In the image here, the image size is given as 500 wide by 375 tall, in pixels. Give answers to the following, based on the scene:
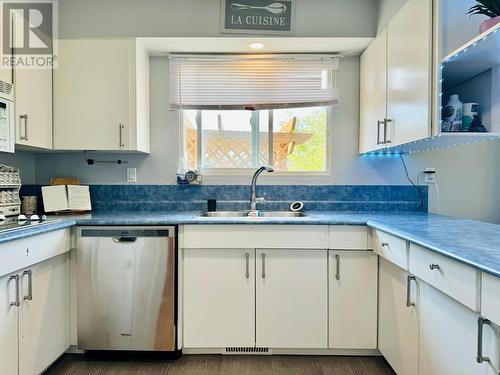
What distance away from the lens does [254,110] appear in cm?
264

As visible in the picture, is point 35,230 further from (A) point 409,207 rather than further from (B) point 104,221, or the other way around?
(A) point 409,207

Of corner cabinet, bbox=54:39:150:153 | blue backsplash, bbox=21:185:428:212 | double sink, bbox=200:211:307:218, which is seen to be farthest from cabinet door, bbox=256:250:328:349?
corner cabinet, bbox=54:39:150:153

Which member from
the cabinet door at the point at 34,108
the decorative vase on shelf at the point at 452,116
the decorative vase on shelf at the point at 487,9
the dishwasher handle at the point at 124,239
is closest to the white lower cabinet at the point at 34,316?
the dishwasher handle at the point at 124,239

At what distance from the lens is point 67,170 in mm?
2596

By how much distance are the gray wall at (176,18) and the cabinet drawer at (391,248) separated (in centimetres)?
145

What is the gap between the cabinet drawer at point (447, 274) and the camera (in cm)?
106

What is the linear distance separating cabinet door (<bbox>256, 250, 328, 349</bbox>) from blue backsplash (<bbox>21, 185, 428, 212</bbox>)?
0.61m

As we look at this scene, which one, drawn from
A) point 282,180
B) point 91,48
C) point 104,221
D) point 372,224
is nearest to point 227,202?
point 282,180

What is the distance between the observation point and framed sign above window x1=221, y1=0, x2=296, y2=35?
7.48 ft

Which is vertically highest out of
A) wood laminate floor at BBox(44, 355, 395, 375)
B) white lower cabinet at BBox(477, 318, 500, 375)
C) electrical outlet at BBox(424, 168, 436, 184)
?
electrical outlet at BBox(424, 168, 436, 184)

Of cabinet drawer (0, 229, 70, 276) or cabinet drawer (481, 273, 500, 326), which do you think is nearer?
cabinet drawer (481, 273, 500, 326)

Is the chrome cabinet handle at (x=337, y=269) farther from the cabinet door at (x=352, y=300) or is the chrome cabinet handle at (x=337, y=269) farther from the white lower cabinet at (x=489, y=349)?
the white lower cabinet at (x=489, y=349)

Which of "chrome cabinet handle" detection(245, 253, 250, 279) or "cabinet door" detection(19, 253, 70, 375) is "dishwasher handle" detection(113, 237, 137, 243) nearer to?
"cabinet door" detection(19, 253, 70, 375)

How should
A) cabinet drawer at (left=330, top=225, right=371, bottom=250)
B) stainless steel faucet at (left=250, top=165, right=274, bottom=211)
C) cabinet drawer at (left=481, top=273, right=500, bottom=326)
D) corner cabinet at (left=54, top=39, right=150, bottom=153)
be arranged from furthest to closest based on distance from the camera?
stainless steel faucet at (left=250, top=165, right=274, bottom=211) → corner cabinet at (left=54, top=39, right=150, bottom=153) → cabinet drawer at (left=330, top=225, right=371, bottom=250) → cabinet drawer at (left=481, top=273, right=500, bottom=326)
